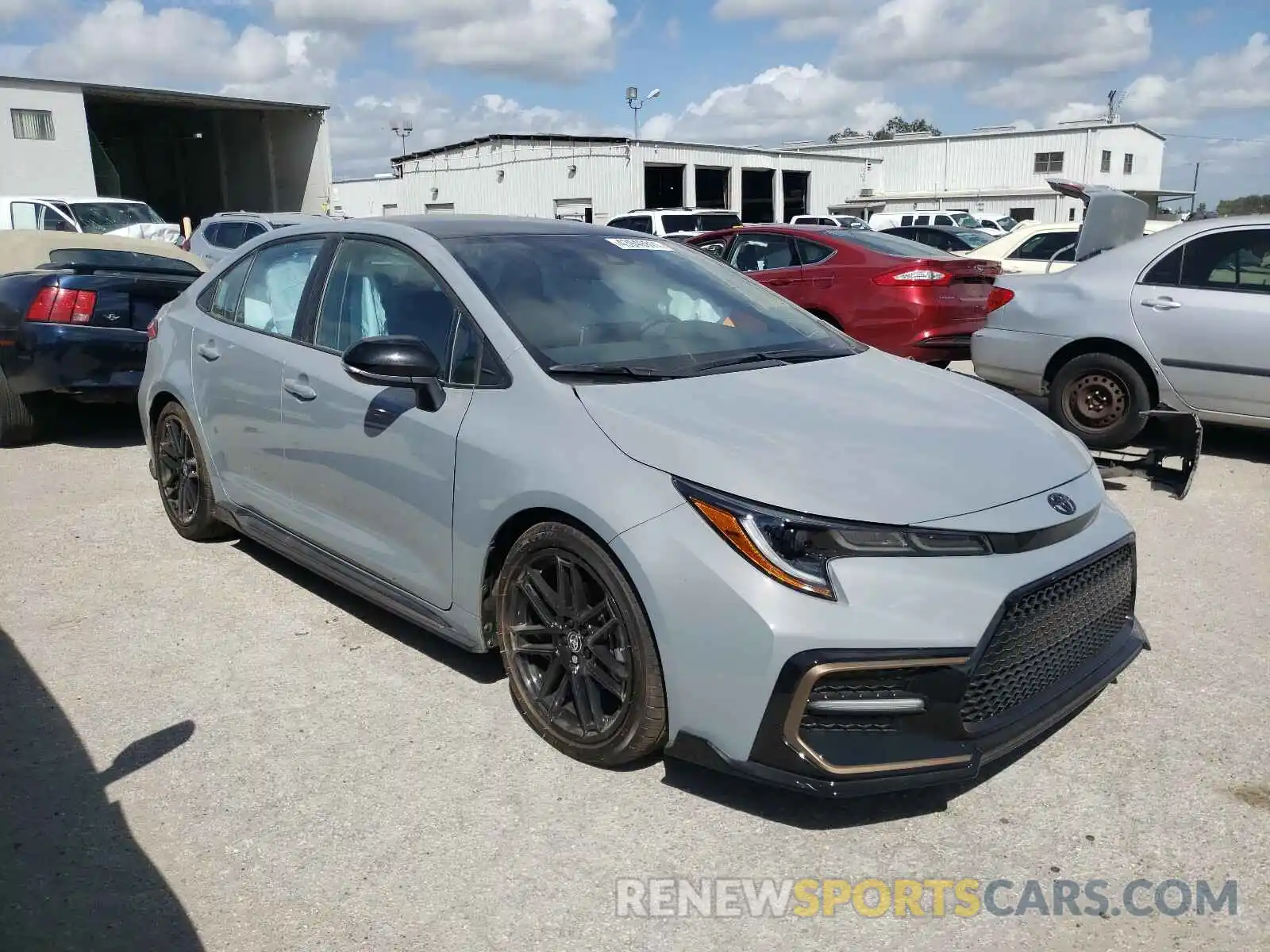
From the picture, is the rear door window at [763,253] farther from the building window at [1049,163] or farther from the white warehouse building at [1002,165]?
the building window at [1049,163]

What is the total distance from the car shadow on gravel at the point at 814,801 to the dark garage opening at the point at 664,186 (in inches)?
1615

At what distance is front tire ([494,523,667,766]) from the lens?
2834 millimetres

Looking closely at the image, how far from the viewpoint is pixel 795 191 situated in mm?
48312

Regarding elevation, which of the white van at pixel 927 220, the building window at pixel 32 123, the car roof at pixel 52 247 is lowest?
the car roof at pixel 52 247

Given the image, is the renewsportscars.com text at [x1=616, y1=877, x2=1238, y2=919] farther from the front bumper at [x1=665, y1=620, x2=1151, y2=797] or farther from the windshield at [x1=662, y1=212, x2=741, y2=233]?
the windshield at [x1=662, y1=212, x2=741, y2=233]

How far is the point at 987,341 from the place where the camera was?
7.51 meters

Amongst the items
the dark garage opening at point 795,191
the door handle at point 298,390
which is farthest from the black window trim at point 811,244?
the dark garage opening at point 795,191

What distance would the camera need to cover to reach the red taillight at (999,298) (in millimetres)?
7383

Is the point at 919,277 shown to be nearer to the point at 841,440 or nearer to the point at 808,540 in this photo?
the point at 841,440

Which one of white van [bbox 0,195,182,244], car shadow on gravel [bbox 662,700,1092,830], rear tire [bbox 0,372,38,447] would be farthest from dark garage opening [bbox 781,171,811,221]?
car shadow on gravel [bbox 662,700,1092,830]

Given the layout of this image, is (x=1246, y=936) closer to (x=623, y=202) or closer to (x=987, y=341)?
(x=987, y=341)

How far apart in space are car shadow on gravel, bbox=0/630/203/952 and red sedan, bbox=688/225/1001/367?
20.3 feet

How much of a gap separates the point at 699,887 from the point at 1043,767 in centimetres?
116

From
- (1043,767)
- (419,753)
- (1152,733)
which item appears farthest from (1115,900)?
(419,753)
